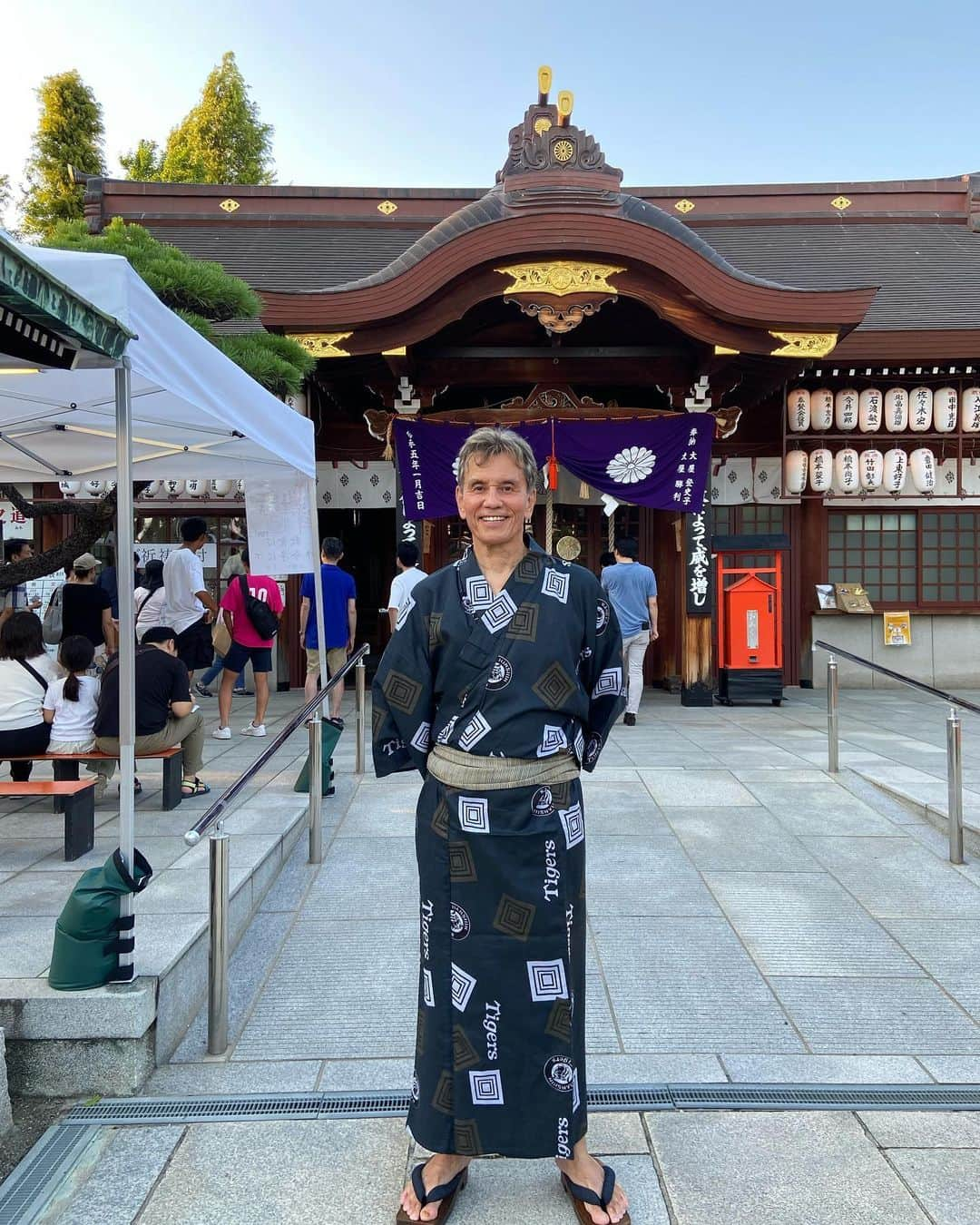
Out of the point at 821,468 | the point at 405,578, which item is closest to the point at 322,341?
the point at 405,578

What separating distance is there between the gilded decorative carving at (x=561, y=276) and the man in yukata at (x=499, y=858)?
709cm

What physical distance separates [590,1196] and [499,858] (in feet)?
2.95

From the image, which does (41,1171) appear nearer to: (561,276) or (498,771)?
(498,771)

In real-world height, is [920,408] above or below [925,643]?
above

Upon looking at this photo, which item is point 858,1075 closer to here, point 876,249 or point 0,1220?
point 0,1220

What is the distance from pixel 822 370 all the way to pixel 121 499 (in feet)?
31.4

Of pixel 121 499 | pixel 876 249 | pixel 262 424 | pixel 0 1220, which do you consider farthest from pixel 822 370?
pixel 0 1220

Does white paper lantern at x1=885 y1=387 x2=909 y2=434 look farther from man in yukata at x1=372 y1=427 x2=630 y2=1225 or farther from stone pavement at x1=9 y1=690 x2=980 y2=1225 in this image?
man in yukata at x1=372 y1=427 x2=630 y2=1225

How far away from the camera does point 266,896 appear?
4.33 metres

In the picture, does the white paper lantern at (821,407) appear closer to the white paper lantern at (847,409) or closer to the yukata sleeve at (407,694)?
the white paper lantern at (847,409)

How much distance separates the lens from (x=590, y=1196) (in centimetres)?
217

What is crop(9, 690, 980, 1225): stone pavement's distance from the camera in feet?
7.59

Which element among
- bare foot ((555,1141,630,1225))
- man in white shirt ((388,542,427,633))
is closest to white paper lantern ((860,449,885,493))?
man in white shirt ((388,542,427,633))

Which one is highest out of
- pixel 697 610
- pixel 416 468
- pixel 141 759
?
pixel 416 468
